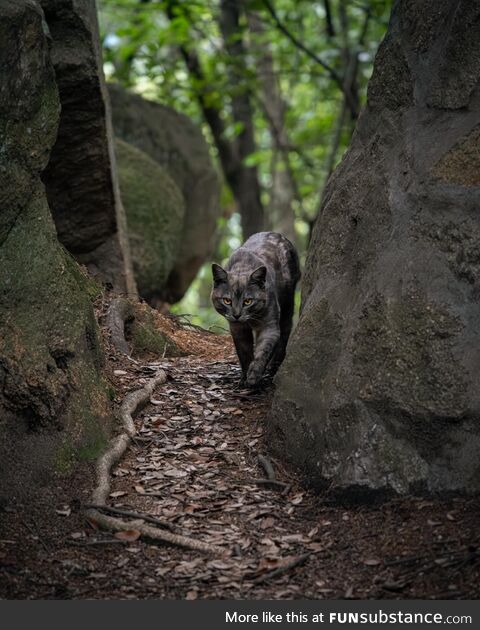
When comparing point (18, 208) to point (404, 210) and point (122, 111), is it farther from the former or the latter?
point (122, 111)

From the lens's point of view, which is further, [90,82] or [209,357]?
[209,357]

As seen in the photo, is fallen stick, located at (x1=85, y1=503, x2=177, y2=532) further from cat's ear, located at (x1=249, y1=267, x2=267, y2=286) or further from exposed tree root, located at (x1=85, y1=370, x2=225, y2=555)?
cat's ear, located at (x1=249, y1=267, x2=267, y2=286)

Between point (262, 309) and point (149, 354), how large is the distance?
1371mm

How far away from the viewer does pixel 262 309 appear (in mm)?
7465

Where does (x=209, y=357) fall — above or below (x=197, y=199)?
below

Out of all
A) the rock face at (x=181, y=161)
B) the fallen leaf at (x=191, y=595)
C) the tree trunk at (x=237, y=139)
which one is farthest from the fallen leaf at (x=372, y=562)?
the tree trunk at (x=237, y=139)

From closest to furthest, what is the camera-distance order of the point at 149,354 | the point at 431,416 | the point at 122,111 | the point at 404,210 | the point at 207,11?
the point at 431,416, the point at 404,210, the point at 149,354, the point at 122,111, the point at 207,11

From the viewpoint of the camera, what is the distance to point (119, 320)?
787 centimetres

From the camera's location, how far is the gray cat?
23.8 feet

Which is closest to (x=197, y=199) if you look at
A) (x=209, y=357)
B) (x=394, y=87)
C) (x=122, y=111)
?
(x=122, y=111)

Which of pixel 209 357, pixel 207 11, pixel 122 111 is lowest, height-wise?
pixel 209 357

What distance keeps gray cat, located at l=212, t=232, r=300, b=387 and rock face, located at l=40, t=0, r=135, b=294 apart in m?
1.83

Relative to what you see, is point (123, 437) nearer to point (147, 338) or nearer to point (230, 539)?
point (230, 539)

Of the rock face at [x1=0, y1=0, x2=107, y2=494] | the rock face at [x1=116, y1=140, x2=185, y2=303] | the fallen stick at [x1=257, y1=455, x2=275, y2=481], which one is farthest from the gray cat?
the rock face at [x1=116, y1=140, x2=185, y2=303]
